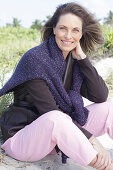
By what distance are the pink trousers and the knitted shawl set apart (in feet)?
1.18

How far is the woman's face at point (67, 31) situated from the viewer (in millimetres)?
2391

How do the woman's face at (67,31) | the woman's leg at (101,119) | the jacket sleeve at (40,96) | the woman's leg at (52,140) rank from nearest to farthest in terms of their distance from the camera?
the woman's leg at (52,140)
the jacket sleeve at (40,96)
the woman's face at (67,31)
the woman's leg at (101,119)

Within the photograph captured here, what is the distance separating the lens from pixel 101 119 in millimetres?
2547

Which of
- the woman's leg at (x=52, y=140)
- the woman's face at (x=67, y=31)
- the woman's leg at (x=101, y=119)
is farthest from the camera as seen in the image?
the woman's leg at (x=101, y=119)

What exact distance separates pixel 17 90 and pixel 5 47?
5.79 metres

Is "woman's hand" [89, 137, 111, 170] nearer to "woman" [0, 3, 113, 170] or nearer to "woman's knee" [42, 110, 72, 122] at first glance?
"woman" [0, 3, 113, 170]

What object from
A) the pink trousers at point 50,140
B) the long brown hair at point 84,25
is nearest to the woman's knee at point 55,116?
the pink trousers at point 50,140

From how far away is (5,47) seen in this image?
7965mm

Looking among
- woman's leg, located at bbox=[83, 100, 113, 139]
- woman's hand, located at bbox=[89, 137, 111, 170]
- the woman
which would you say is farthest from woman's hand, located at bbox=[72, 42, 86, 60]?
woman's hand, located at bbox=[89, 137, 111, 170]

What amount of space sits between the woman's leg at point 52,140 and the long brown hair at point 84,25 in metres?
0.93

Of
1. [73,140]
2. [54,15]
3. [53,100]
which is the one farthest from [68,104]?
[54,15]

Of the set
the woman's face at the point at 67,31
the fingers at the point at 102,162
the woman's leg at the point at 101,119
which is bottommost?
the fingers at the point at 102,162

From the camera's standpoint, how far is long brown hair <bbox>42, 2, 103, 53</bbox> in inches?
96.7

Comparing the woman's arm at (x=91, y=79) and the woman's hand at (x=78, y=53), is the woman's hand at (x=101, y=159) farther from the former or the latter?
the woman's hand at (x=78, y=53)
